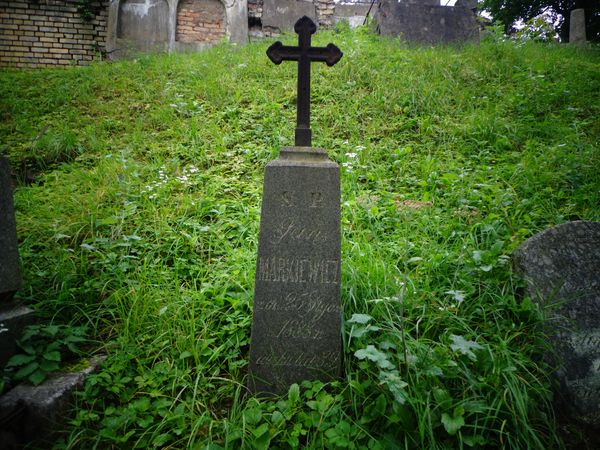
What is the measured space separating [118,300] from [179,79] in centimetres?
502

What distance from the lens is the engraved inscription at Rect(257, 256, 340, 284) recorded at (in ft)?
6.54

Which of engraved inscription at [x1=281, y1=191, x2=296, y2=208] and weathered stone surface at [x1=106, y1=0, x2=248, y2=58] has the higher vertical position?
weathered stone surface at [x1=106, y1=0, x2=248, y2=58]

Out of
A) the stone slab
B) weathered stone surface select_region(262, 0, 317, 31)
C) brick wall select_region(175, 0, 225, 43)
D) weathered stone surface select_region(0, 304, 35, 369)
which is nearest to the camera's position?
weathered stone surface select_region(0, 304, 35, 369)

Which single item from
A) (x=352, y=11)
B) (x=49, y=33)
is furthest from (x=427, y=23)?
(x=49, y=33)

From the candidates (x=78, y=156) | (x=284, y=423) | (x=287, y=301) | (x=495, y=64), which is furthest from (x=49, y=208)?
(x=495, y=64)

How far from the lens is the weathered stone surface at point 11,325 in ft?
6.30

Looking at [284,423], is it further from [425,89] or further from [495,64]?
[495,64]

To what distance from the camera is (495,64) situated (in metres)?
6.12

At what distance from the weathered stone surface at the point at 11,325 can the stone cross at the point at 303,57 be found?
6.28 feet

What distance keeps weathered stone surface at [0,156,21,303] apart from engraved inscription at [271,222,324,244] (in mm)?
1544

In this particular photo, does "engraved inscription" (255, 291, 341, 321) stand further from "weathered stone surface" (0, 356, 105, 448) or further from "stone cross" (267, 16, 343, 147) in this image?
"weathered stone surface" (0, 356, 105, 448)

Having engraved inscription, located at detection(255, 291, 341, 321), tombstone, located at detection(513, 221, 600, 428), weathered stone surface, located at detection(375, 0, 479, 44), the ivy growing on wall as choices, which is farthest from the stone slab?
engraved inscription, located at detection(255, 291, 341, 321)

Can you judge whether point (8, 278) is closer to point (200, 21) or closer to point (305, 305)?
point (305, 305)

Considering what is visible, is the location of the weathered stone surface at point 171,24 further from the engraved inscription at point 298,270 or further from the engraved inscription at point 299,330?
the engraved inscription at point 299,330
